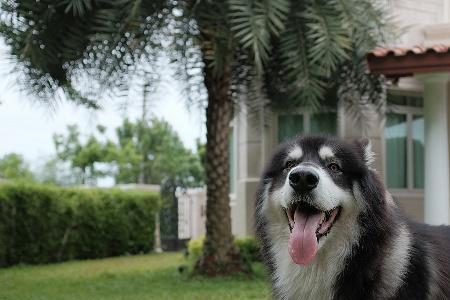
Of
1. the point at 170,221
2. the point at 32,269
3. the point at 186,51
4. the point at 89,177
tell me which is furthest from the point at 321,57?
the point at 89,177

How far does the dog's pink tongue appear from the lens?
10.7 ft

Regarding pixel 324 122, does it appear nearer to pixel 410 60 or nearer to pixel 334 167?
pixel 410 60

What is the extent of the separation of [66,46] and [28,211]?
19.5 ft

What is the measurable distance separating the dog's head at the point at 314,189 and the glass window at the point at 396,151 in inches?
354

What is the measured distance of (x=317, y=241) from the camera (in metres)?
3.27

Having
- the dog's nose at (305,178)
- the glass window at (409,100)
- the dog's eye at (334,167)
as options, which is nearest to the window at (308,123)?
the glass window at (409,100)

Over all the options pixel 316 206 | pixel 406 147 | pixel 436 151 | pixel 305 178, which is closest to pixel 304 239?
pixel 316 206

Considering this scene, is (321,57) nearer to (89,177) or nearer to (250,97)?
(250,97)

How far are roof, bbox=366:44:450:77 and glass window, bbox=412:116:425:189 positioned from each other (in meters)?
3.55

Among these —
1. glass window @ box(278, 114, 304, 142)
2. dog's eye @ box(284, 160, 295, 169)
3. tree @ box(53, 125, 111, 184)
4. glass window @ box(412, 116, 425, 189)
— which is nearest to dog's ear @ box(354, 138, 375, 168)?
dog's eye @ box(284, 160, 295, 169)

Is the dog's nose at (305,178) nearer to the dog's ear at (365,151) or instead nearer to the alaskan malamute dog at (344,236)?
the alaskan malamute dog at (344,236)

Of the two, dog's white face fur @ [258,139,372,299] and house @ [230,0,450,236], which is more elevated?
house @ [230,0,450,236]

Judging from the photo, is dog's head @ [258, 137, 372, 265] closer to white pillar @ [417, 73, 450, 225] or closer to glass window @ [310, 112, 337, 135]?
white pillar @ [417, 73, 450, 225]

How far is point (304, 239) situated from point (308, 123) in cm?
898
